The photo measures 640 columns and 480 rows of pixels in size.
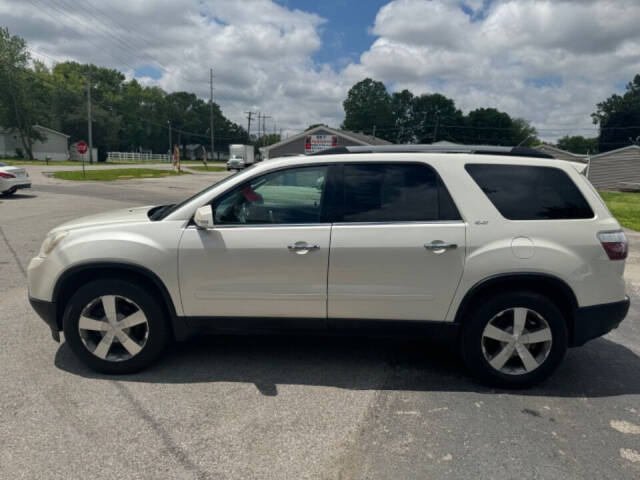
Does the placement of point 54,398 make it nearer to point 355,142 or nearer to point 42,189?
point 42,189

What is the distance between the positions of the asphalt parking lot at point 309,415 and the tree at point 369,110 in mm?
100118

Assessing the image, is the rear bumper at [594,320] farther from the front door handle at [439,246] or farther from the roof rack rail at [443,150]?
the roof rack rail at [443,150]

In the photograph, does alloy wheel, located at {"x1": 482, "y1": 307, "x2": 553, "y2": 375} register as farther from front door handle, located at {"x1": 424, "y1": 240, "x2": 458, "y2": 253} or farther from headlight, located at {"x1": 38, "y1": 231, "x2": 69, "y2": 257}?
headlight, located at {"x1": 38, "y1": 231, "x2": 69, "y2": 257}

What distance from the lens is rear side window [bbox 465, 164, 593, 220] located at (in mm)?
3316

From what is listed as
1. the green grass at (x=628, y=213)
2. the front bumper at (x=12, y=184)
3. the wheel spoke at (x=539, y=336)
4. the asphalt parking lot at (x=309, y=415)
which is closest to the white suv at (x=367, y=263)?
the wheel spoke at (x=539, y=336)

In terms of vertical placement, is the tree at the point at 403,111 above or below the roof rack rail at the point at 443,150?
above

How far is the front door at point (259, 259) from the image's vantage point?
3.29 meters

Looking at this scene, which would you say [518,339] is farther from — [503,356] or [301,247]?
[301,247]

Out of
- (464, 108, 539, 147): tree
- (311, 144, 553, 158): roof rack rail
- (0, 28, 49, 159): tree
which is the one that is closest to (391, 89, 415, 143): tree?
(464, 108, 539, 147): tree

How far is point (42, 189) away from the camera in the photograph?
19.6m

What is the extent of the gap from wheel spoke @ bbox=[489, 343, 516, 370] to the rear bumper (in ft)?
1.55

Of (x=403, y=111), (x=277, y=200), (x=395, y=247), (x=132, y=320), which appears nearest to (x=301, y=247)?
(x=277, y=200)

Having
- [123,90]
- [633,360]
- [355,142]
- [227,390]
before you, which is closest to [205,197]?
[227,390]

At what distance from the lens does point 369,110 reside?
103000 millimetres
